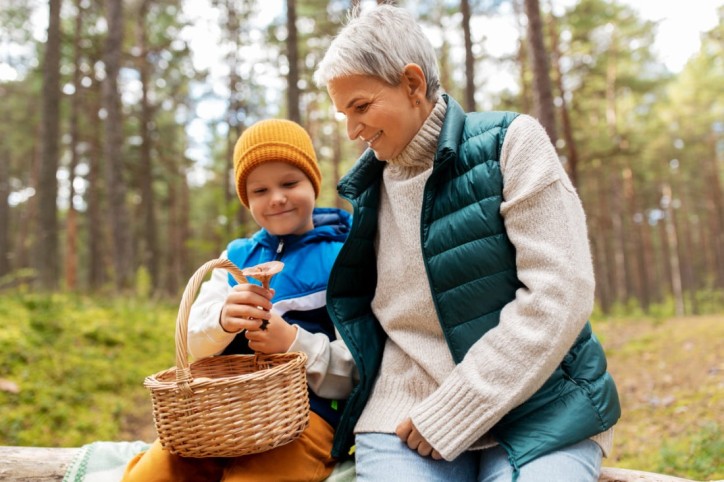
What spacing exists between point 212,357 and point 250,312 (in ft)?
1.23

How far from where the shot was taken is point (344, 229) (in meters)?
2.55

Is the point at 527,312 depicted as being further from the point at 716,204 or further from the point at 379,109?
the point at 716,204

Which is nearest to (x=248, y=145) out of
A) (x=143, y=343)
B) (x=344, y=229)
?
(x=344, y=229)

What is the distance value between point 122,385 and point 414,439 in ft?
16.6

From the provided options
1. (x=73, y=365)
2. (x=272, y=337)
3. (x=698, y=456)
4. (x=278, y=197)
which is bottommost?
(x=698, y=456)

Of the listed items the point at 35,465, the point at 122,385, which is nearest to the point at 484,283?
the point at 35,465

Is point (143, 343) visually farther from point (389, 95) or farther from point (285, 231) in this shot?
point (389, 95)

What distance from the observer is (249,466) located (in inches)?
74.7

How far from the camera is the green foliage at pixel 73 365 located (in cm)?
468

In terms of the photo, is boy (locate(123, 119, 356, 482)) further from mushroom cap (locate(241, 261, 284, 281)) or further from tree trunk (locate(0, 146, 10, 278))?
tree trunk (locate(0, 146, 10, 278))

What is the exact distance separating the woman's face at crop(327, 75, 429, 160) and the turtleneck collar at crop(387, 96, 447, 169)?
28mm

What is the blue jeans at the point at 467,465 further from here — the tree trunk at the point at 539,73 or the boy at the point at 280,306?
the tree trunk at the point at 539,73

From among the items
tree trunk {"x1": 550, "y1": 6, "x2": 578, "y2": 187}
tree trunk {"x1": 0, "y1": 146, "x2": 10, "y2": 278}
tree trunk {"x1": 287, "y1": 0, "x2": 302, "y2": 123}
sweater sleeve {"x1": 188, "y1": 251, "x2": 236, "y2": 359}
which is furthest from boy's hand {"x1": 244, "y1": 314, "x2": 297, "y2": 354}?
tree trunk {"x1": 0, "y1": 146, "x2": 10, "y2": 278}

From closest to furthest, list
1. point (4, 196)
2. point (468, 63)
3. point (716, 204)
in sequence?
point (468, 63) < point (716, 204) < point (4, 196)
